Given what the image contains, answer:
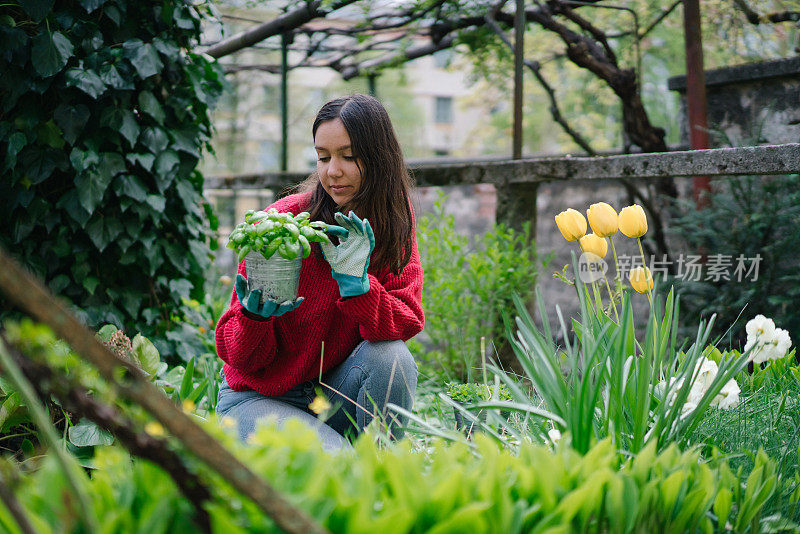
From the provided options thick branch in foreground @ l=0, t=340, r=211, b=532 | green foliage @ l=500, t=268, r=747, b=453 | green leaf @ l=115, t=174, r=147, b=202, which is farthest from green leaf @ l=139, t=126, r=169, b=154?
thick branch in foreground @ l=0, t=340, r=211, b=532

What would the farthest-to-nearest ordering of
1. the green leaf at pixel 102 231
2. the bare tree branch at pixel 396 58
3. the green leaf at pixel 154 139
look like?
the bare tree branch at pixel 396 58, the green leaf at pixel 154 139, the green leaf at pixel 102 231

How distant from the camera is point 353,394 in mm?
1979

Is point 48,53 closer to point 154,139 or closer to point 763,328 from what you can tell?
point 154,139

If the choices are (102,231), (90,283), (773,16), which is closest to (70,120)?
(102,231)

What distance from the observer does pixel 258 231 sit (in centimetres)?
157

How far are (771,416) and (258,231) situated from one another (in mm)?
1345

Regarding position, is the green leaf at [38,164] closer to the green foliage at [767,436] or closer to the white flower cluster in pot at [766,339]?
the green foliage at [767,436]

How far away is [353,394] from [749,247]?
248cm

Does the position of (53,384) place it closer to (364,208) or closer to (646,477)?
(646,477)

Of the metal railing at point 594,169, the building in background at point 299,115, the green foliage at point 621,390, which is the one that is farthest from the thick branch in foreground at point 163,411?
the building in background at point 299,115

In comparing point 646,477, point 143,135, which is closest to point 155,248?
point 143,135

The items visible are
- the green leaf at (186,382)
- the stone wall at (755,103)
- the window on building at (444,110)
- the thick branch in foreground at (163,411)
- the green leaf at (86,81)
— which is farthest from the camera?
the window on building at (444,110)

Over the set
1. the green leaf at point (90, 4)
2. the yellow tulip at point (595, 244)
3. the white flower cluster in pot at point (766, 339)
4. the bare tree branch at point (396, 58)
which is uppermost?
the bare tree branch at point (396, 58)

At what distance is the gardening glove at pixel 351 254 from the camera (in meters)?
1.75
